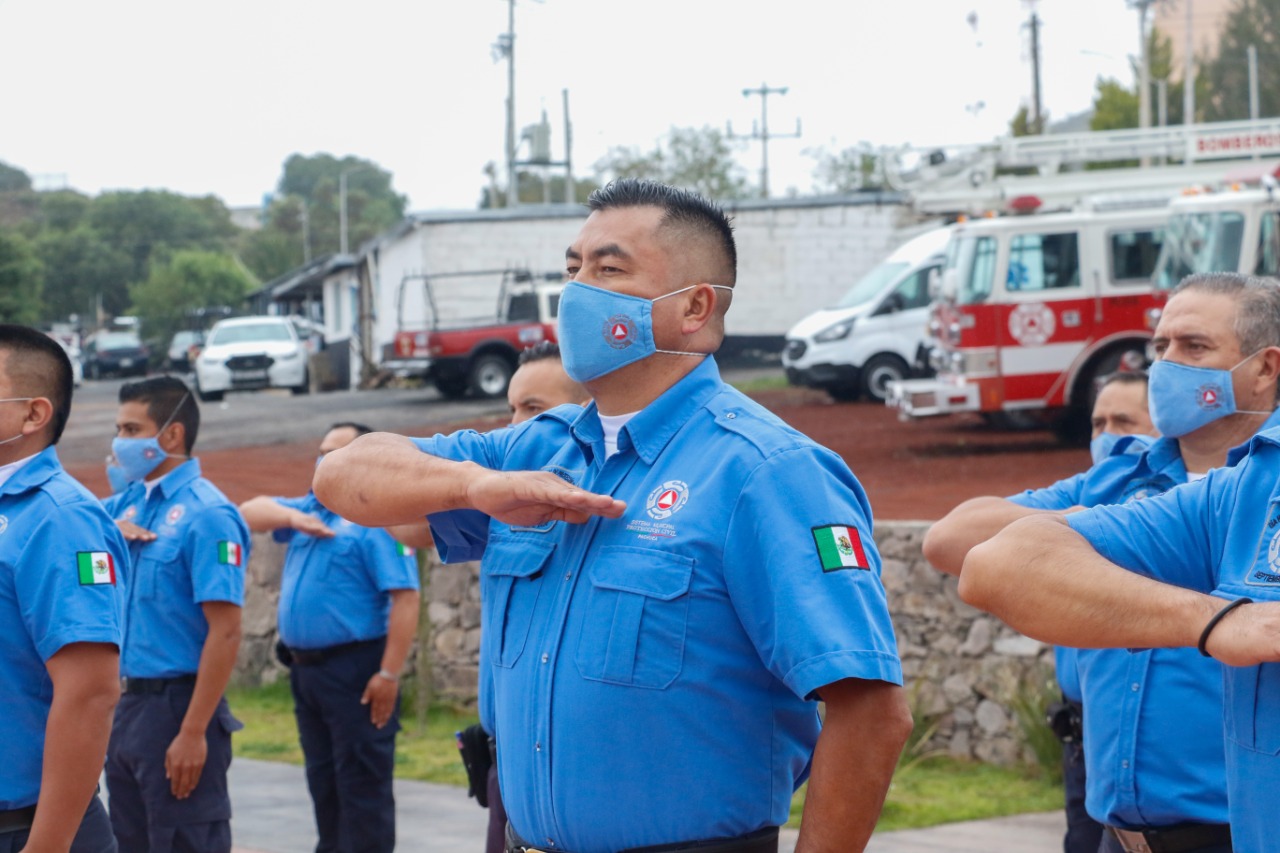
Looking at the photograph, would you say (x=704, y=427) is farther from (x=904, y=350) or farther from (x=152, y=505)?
(x=904, y=350)

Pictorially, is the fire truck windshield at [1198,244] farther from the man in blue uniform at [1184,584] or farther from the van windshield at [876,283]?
the man in blue uniform at [1184,584]

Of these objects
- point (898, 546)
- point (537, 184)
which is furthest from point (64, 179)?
point (898, 546)

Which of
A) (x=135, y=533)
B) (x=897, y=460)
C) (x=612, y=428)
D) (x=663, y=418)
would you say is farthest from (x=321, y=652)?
(x=897, y=460)

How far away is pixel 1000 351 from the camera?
17.1 meters

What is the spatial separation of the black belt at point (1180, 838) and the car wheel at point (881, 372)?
18410 mm

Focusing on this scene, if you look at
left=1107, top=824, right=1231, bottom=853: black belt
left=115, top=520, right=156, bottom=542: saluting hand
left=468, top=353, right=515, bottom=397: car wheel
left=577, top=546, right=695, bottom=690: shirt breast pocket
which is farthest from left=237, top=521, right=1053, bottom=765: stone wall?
left=468, top=353, right=515, bottom=397: car wheel

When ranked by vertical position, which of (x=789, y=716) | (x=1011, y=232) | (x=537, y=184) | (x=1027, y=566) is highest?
(x=537, y=184)

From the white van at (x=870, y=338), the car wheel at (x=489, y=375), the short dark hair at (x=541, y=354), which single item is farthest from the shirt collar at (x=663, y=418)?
the car wheel at (x=489, y=375)

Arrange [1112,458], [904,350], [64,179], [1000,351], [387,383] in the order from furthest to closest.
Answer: [64,179]
[387,383]
[904,350]
[1000,351]
[1112,458]

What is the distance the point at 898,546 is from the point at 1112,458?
5.19 meters

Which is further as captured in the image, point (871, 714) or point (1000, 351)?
point (1000, 351)

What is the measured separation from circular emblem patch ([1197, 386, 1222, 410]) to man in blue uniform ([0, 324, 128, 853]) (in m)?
2.72

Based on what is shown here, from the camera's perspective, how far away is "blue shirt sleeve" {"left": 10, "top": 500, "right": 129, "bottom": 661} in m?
3.60

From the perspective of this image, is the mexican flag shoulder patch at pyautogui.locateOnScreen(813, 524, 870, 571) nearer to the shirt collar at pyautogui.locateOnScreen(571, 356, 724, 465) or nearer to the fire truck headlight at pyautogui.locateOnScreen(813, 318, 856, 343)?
the shirt collar at pyautogui.locateOnScreen(571, 356, 724, 465)
